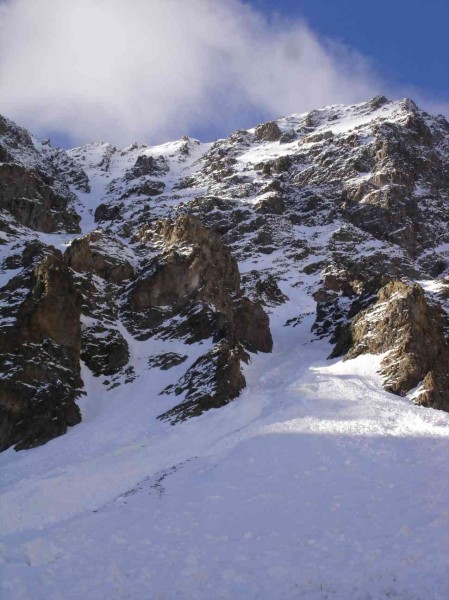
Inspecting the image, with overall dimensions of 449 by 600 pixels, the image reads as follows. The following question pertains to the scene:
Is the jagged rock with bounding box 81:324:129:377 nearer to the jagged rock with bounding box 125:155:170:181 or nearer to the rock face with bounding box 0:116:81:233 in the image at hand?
the rock face with bounding box 0:116:81:233

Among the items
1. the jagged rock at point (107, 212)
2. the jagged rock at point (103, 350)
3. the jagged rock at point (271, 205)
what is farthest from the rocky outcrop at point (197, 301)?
the jagged rock at point (107, 212)

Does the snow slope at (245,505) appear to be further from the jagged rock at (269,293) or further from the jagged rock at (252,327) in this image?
the jagged rock at (269,293)

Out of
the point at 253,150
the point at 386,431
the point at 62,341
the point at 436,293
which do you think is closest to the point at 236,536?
the point at 386,431

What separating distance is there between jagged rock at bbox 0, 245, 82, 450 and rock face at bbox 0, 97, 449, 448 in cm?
11

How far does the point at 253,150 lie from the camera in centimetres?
16812


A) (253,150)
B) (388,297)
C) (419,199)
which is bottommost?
(388,297)

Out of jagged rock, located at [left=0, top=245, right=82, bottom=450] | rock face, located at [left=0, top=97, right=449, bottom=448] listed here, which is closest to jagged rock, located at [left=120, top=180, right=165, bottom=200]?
rock face, located at [left=0, top=97, right=449, bottom=448]

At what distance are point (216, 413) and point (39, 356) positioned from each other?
47.6 feet

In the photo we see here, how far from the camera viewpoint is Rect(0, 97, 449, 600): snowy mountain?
14.9 meters

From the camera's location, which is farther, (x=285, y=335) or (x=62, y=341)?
(x=285, y=335)

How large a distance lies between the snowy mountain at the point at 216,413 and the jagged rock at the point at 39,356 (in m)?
0.16

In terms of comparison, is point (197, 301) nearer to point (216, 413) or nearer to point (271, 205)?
point (216, 413)

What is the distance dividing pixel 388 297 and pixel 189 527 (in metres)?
32.8

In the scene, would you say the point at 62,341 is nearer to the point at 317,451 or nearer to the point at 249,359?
the point at 249,359
